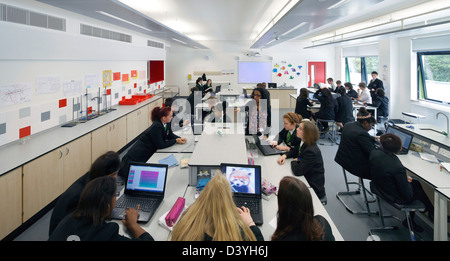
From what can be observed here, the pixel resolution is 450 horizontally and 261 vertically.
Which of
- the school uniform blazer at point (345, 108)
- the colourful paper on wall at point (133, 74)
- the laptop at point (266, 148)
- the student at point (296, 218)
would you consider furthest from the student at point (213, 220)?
the colourful paper on wall at point (133, 74)

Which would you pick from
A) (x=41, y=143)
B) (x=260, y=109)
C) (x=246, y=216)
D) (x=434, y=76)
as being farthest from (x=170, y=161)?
(x=434, y=76)

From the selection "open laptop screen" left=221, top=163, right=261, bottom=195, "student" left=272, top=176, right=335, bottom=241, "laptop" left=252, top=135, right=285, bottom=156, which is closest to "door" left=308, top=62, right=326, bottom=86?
"laptop" left=252, top=135, right=285, bottom=156

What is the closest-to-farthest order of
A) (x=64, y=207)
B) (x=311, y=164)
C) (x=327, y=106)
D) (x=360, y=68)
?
(x=64, y=207) → (x=311, y=164) → (x=327, y=106) → (x=360, y=68)

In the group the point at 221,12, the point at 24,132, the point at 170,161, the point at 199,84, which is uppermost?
the point at 221,12

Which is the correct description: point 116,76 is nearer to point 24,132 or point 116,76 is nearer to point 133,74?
point 133,74

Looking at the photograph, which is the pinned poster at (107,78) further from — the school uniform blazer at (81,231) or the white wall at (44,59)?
the school uniform blazer at (81,231)

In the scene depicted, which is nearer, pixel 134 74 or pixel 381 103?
pixel 381 103

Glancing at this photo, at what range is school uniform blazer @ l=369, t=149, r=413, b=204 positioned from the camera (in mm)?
2684

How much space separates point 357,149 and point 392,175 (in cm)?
76

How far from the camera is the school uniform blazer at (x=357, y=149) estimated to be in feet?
11.1

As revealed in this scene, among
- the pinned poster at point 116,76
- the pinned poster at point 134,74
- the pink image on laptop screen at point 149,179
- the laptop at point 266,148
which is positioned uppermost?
the pinned poster at point 134,74

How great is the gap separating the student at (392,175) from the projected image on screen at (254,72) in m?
9.67

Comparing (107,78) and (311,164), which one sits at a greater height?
(107,78)

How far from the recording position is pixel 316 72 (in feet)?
40.0
